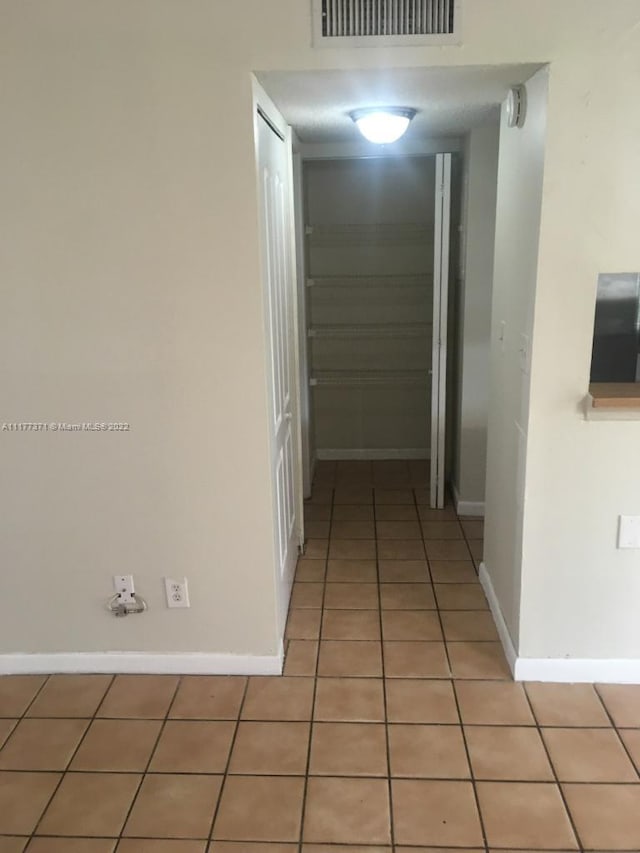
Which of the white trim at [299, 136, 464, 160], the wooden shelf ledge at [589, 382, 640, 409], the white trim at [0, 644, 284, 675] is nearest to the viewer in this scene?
the wooden shelf ledge at [589, 382, 640, 409]

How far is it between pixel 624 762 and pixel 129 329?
6.59 feet

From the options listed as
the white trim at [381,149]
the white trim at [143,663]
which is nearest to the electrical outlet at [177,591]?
the white trim at [143,663]

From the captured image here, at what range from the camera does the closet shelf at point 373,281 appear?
4414 millimetres

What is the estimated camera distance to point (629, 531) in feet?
7.32

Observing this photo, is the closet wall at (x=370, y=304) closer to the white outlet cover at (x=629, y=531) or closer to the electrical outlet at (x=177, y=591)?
the electrical outlet at (x=177, y=591)

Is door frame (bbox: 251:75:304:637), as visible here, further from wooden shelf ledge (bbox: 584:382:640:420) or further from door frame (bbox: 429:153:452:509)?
wooden shelf ledge (bbox: 584:382:640:420)

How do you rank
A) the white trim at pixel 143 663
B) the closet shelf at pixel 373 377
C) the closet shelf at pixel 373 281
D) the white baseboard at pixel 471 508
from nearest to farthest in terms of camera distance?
1. the white trim at pixel 143 663
2. the white baseboard at pixel 471 508
3. the closet shelf at pixel 373 281
4. the closet shelf at pixel 373 377

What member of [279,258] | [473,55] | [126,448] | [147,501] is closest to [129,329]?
[126,448]

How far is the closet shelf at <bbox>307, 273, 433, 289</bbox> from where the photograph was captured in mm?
4414

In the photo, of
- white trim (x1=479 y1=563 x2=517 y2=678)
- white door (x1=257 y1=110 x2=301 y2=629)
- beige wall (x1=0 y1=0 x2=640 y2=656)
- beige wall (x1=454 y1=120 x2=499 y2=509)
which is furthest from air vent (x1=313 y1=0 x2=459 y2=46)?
white trim (x1=479 y1=563 x2=517 y2=678)

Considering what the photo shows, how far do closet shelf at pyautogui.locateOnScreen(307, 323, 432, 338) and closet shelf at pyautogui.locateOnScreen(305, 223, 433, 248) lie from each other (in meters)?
0.53

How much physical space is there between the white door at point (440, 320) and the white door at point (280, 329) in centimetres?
83

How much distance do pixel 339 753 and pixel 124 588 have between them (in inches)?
36.6

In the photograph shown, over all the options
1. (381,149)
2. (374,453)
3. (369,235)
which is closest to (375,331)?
(369,235)
